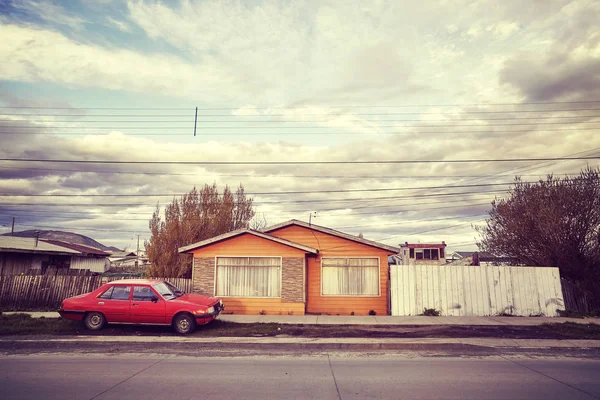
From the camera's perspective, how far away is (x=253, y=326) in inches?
539

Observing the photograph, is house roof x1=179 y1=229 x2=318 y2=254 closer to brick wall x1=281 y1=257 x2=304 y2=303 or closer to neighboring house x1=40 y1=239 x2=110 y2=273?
brick wall x1=281 y1=257 x2=304 y2=303

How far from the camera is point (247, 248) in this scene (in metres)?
17.9

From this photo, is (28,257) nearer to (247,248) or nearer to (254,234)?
(247,248)

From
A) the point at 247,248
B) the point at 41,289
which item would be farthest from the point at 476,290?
the point at 41,289

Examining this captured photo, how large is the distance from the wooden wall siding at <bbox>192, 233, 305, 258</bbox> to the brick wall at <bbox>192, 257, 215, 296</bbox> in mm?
316

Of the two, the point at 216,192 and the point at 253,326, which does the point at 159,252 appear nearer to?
the point at 216,192

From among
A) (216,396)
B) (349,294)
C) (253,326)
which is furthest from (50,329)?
(349,294)

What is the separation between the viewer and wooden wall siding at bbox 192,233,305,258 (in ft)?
58.0

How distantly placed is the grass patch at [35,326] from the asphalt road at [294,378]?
10.1 feet

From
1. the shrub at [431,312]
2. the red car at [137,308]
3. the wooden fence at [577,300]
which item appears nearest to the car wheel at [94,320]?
the red car at [137,308]

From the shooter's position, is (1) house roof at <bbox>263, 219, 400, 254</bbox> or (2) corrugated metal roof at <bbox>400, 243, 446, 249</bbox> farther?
(2) corrugated metal roof at <bbox>400, 243, 446, 249</bbox>

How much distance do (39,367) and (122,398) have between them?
12.1 ft

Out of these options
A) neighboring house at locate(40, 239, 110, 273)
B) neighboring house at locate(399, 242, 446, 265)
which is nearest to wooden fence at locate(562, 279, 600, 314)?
neighboring house at locate(40, 239, 110, 273)

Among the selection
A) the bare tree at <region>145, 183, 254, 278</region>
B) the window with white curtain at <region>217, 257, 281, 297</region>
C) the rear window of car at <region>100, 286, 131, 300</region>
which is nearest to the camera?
the rear window of car at <region>100, 286, 131, 300</region>
